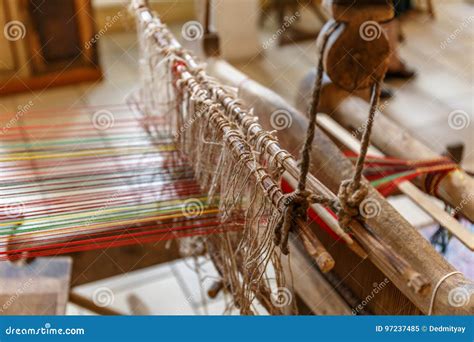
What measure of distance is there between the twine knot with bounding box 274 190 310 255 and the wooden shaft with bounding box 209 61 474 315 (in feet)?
0.56

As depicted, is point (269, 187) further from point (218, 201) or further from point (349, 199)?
point (218, 201)

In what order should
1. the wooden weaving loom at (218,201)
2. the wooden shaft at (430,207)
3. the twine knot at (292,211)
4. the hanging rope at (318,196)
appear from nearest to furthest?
the hanging rope at (318,196) → the twine knot at (292,211) → the wooden weaving loom at (218,201) → the wooden shaft at (430,207)

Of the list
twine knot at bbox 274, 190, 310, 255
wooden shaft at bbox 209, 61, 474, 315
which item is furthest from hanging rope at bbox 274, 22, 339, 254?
wooden shaft at bbox 209, 61, 474, 315

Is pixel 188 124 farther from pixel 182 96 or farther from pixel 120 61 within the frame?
pixel 120 61

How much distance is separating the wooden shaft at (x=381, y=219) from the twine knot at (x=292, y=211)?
17 cm

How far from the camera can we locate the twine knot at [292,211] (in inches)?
47.1

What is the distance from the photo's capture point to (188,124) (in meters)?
1.76

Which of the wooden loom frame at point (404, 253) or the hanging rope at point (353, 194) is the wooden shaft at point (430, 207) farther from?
the hanging rope at point (353, 194)

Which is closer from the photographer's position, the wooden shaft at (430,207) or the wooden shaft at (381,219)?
the wooden shaft at (381,219)

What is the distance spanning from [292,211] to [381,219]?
13.2 inches

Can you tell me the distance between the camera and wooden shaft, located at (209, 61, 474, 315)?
1.21m

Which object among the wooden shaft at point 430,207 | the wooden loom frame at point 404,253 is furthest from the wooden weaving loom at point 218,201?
the wooden shaft at point 430,207

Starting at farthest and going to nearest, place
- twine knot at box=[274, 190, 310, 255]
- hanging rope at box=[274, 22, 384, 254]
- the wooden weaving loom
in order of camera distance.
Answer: the wooden weaving loom, twine knot at box=[274, 190, 310, 255], hanging rope at box=[274, 22, 384, 254]

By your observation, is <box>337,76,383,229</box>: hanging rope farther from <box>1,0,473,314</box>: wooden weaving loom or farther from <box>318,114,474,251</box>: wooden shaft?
<box>318,114,474,251</box>: wooden shaft
